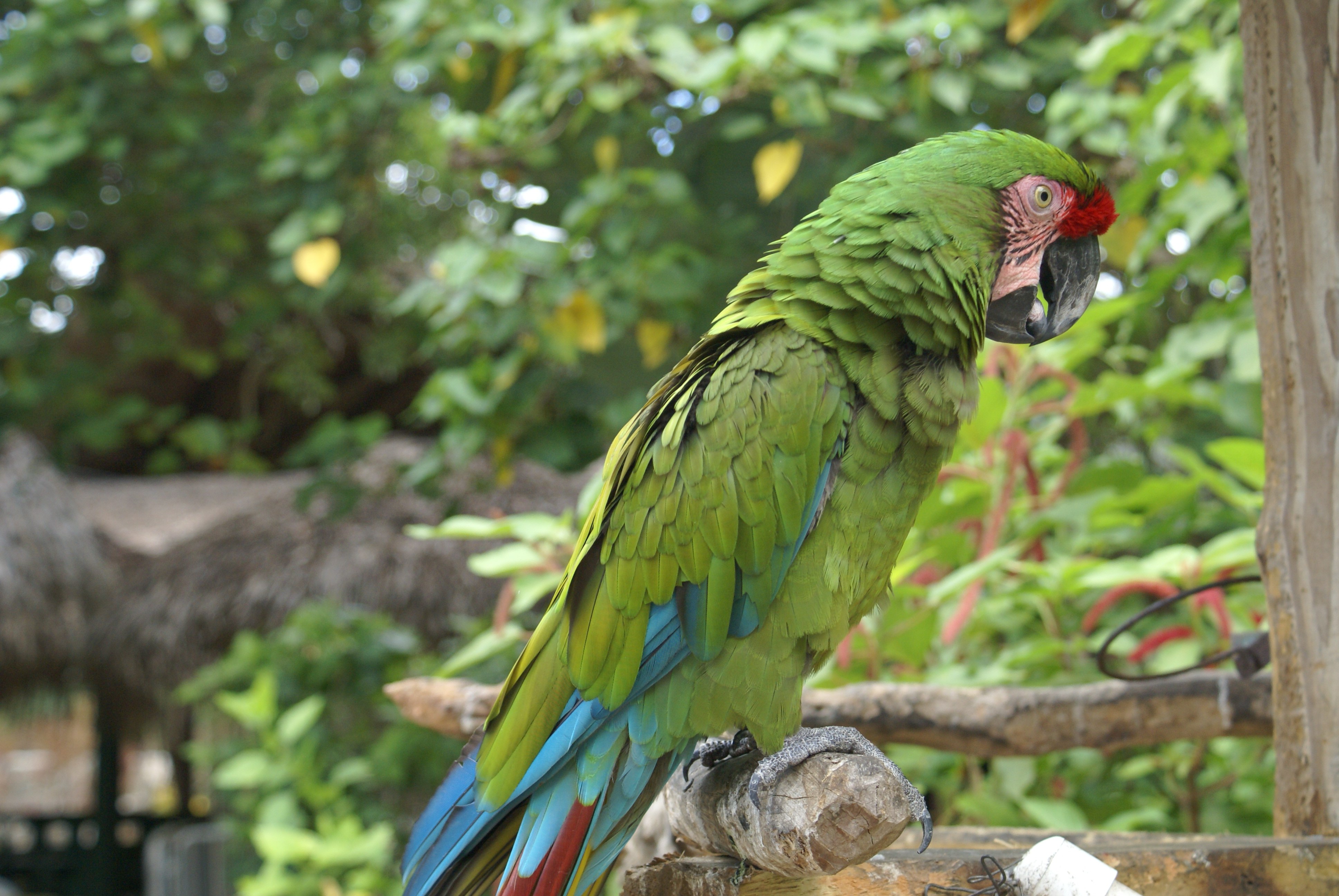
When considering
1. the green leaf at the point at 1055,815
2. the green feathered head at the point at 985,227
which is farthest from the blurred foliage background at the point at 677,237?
the green feathered head at the point at 985,227

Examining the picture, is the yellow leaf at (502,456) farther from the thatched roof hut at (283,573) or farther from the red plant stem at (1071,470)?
the thatched roof hut at (283,573)

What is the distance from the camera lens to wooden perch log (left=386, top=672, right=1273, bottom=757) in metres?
1.32

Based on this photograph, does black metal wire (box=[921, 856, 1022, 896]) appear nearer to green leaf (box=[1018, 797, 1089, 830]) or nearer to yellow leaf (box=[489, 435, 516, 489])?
green leaf (box=[1018, 797, 1089, 830])

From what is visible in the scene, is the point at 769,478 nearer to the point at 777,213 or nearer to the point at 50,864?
the point at 777,213

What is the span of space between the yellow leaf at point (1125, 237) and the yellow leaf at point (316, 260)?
188 cm

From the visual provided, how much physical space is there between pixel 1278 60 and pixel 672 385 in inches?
27.6

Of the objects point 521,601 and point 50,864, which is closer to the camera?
point 521,601

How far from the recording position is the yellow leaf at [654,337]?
2225 mm

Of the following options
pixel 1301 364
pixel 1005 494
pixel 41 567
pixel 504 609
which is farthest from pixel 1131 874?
pixel 41 567

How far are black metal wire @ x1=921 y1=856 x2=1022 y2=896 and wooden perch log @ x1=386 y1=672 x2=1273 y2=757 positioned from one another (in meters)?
0.42

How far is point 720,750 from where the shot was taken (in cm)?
111

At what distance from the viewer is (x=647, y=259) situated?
7.03 ft

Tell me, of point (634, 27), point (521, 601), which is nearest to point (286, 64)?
point (634, 27)

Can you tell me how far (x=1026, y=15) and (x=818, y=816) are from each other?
1.85m
